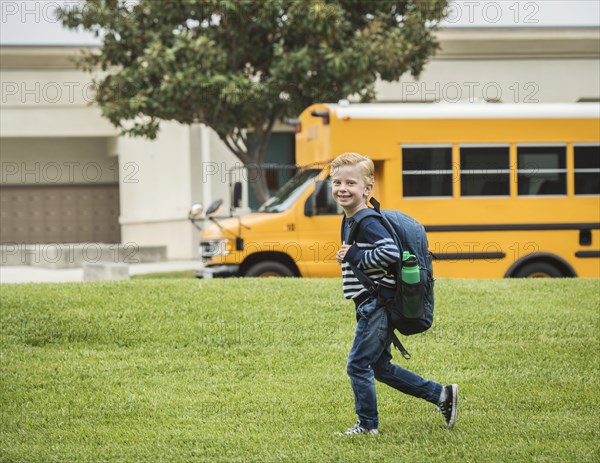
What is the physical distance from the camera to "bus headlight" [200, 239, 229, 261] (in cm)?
1377

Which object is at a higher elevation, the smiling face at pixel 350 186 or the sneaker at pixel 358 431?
the smiling face at pixel 350 186

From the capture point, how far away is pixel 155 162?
29.9 meters

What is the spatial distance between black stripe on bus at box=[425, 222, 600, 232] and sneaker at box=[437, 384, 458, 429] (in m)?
7.43

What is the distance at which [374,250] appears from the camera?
19.3 ft

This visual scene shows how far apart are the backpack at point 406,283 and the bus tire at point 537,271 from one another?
820 centimetres

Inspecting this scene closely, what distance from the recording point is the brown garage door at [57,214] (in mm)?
32625

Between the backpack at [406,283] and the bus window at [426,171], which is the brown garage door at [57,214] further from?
the backpack at [406,283]

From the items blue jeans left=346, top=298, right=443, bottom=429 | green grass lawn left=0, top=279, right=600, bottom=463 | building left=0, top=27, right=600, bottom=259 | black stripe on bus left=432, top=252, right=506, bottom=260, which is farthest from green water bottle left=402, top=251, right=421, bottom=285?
building left=0, top=27, right=600, bottom=259

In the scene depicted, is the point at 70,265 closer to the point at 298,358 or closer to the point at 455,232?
the point at 455,232

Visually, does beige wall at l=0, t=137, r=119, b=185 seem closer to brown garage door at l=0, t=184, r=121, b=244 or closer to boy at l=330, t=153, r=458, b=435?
brown garage door at l=0, t=184, r=121, b=244

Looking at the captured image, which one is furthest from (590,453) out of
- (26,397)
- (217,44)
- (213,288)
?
(217,44)

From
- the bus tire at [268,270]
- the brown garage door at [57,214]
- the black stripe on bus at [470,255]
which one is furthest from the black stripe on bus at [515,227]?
the brown garage door at [57,214]

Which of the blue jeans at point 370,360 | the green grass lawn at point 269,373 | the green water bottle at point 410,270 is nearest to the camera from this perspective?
the green water bottle at point 410,270

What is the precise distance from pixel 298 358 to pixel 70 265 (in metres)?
17.6
